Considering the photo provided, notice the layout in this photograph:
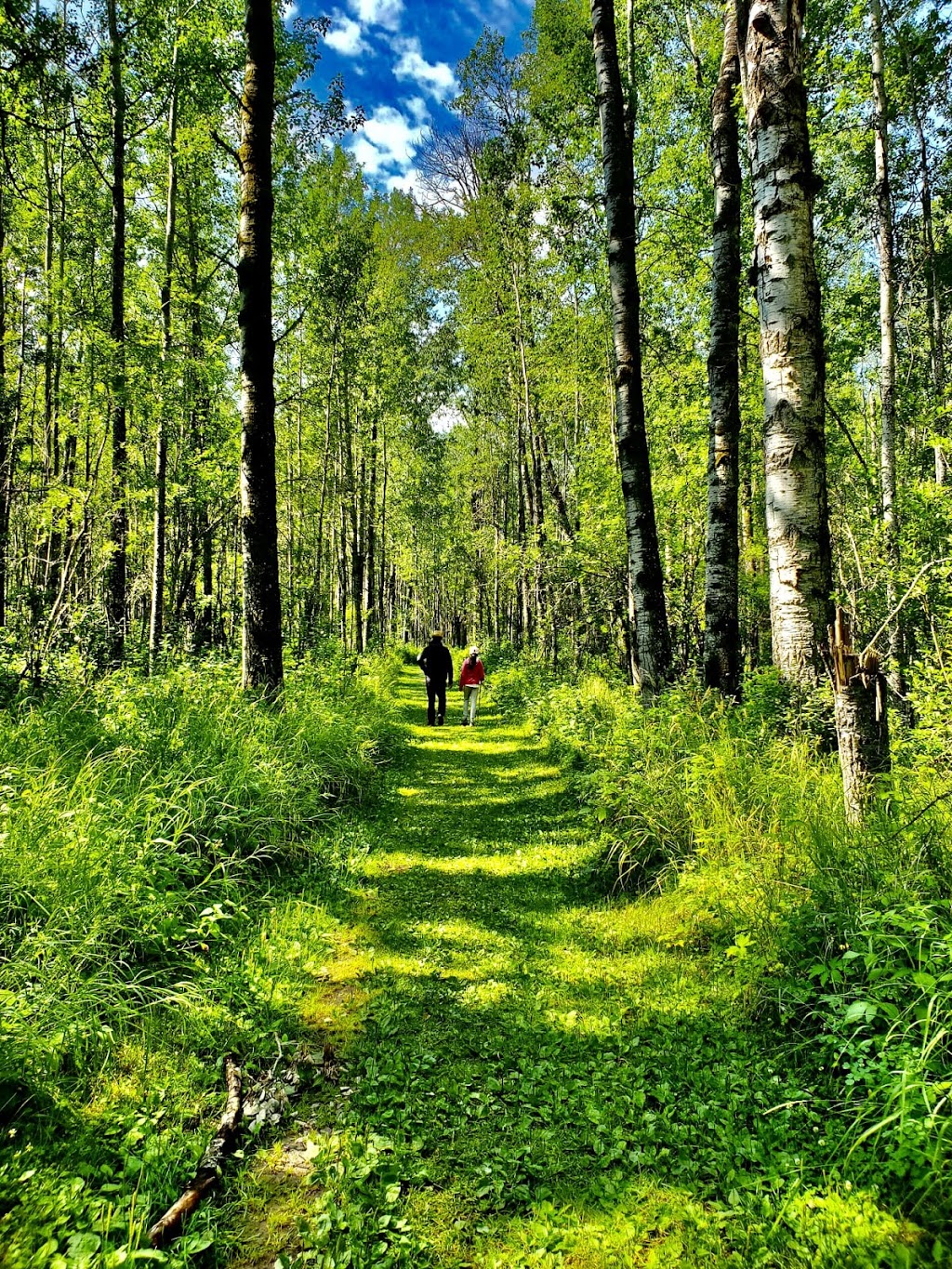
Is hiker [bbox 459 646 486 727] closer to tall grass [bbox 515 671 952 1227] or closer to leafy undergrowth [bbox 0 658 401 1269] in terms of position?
leafy undergrowth [bbox 0 658 401 1269]

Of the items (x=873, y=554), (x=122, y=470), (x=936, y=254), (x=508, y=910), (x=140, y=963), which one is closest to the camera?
(x=140, y=963)

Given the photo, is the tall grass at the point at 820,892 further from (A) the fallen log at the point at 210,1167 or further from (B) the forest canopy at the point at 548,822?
(A) the fallen log at the point at 210,1167

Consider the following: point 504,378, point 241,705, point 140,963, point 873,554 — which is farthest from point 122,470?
point 504,378

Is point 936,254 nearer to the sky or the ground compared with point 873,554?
nearer to the sky

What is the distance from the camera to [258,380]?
23.7 feet

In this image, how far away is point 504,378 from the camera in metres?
22.9

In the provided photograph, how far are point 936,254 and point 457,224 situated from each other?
52.0ft

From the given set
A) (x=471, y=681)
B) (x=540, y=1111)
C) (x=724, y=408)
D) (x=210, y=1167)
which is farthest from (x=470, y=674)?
(x=210, y=1167)

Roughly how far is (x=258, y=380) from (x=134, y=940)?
6176mm

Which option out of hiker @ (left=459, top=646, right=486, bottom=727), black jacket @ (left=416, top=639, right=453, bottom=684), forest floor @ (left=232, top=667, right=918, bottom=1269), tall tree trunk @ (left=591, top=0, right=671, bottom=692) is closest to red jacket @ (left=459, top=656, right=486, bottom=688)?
hiker @ (left=459, top=646, right=486, bottom=727)

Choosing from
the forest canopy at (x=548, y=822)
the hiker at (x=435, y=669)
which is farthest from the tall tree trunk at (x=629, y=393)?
the hiker at (x=435, y=669)

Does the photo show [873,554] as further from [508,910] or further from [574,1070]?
[574,1070]

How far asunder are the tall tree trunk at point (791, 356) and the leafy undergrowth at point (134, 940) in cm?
421

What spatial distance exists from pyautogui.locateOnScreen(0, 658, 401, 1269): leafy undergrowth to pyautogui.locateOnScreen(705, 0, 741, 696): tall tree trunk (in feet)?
14.5
